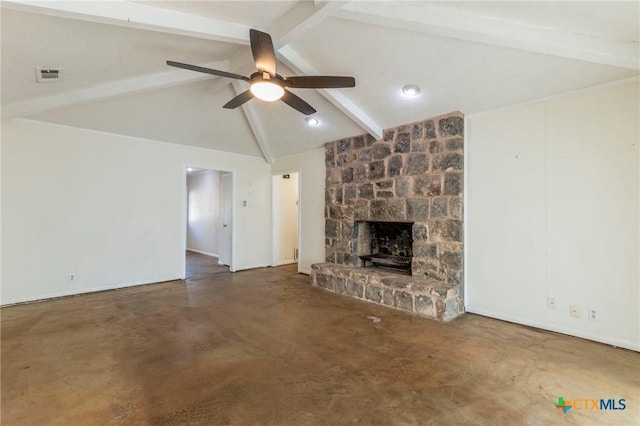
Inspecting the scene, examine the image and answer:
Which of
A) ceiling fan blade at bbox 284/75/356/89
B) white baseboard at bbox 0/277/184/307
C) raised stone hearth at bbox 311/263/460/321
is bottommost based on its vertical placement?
white baseboard at bbox 0/277/184/307

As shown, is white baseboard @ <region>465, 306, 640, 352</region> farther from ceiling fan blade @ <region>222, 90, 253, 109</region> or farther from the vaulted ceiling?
ceiling fan blade @ <region>222, 90, 253, 109</region>

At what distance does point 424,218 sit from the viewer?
4.09 metres

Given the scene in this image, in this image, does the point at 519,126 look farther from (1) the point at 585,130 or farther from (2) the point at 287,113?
(2) the point at 287,113

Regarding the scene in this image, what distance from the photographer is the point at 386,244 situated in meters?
5.25

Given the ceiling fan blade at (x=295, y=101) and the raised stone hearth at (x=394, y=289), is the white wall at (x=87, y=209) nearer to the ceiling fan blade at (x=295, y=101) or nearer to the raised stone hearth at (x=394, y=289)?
the raised stone hearth at (x=394, y=289)

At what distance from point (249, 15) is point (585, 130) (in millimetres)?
3550

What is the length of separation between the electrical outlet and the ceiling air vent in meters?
5.99

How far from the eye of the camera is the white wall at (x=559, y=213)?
280 cm

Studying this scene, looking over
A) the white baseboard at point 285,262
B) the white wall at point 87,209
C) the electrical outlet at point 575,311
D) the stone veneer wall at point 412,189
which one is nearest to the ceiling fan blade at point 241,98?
the stone veneer wall at point 412,189

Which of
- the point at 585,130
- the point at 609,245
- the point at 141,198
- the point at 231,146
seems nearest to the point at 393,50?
the point at 585,130

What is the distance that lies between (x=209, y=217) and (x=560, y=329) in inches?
318

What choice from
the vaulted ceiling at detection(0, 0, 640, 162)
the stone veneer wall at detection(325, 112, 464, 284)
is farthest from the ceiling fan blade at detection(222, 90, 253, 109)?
the stone veneer wall at detection(325, 112, 464, 284)

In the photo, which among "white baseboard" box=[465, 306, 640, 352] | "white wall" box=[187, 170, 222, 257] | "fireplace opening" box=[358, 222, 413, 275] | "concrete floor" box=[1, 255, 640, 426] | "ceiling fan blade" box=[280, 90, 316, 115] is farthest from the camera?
"white wall" box=[187, 170, 222, 257]

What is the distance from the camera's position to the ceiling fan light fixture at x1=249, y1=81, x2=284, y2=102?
2623 mm
